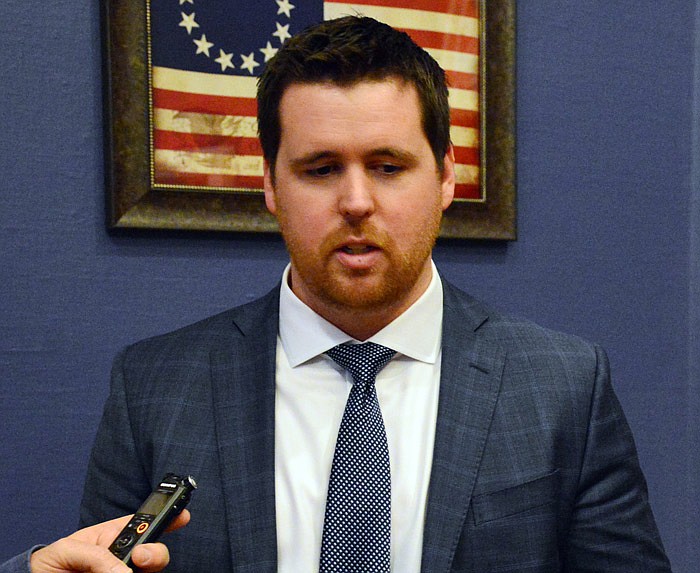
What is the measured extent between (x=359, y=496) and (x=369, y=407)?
121 mm

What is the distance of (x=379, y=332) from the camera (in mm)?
1179

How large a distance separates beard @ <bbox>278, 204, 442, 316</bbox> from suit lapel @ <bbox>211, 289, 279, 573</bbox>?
0.42ft

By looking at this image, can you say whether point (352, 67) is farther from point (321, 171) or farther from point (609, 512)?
point (609, 512)

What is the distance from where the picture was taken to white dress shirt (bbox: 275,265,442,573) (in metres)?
1.08

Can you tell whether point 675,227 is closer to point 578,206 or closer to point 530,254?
point 578,206

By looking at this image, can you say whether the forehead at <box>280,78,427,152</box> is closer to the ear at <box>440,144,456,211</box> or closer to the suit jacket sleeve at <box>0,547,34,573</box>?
the ear at <box>440,144,456,211</box>

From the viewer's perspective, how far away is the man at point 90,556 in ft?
2.66

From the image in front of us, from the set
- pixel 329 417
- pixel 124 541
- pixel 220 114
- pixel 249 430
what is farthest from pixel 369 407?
pixel 220 114

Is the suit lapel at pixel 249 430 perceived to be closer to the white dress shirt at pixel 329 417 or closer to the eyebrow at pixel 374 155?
the white dress shirt at pixel 329 417

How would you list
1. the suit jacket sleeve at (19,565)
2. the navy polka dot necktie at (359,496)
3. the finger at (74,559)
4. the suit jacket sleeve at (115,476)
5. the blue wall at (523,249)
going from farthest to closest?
the blue wall at (523,249) → the suit jacket sleeve at (115,476) → the navy polka dot necktie at (359,496) → the suit jacket sleeve at (19,565) → the finger at (74,559)

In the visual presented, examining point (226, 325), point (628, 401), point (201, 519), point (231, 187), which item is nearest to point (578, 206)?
point (628, 401)

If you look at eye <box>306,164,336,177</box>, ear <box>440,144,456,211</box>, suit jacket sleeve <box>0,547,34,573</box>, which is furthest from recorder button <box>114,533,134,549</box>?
ear <box>440,144,456,211</box>

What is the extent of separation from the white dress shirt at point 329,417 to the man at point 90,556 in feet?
0.75

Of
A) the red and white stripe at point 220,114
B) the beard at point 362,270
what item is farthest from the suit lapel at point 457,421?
the red and white stripe at point 220,114
